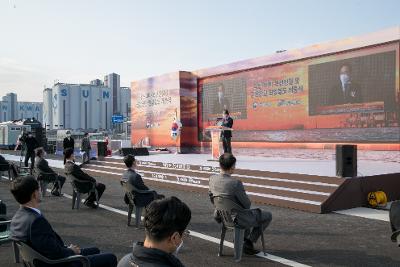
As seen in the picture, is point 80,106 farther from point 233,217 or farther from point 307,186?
point 233,217

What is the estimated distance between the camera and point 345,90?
49.6ft

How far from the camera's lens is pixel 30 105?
8519cm

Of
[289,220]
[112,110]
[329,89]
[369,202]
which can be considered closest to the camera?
[289,220]

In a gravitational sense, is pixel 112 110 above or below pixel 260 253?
above

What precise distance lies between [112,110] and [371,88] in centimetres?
4686

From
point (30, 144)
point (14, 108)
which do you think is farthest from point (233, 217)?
point (14, 108)

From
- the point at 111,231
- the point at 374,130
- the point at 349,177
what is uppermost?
the point at 374,130

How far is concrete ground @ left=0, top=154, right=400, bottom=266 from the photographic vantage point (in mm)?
5369

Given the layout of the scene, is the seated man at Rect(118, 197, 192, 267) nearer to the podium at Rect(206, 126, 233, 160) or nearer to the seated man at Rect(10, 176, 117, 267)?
the seated man at Rect(10, 176, 117, 267)

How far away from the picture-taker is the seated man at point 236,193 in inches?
208

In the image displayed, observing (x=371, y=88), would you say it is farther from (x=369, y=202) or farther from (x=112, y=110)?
(x=112, y=110)

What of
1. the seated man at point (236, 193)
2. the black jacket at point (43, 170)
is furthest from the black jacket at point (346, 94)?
the black jacket at point (43, 170)

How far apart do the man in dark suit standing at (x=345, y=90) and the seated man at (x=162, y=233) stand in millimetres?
14046

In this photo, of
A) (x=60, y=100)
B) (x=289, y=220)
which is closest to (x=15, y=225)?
(x=289, y=220)
